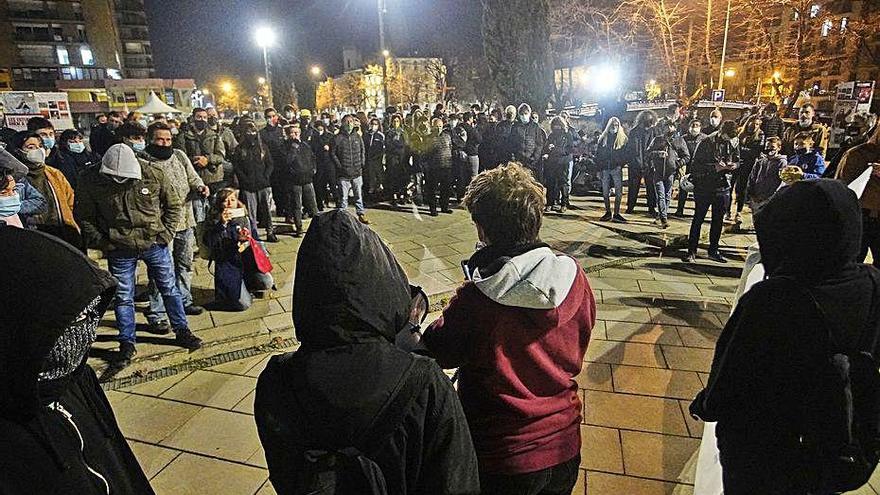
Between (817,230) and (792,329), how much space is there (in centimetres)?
35

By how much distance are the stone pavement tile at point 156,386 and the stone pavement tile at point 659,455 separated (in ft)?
11.5

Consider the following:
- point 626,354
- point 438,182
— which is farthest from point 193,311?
point 438,182

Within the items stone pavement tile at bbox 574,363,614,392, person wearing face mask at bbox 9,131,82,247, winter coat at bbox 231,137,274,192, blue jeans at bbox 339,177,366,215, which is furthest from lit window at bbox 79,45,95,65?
stone pavement tile at bbox 574,363,614,392

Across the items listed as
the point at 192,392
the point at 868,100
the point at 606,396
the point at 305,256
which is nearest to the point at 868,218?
the point at 606,396

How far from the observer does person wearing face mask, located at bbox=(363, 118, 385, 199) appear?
10.9m

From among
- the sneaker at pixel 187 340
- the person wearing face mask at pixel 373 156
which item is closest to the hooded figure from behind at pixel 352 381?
the sneaker at pixel 187 340

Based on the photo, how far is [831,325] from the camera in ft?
5.60

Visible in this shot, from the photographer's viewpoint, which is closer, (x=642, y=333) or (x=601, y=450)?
(x=601, y=450)

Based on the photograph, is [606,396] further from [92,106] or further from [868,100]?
[92,106]

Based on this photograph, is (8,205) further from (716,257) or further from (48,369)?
(716,257)

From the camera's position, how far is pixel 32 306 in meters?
1.13

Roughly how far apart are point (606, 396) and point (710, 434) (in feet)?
4.10

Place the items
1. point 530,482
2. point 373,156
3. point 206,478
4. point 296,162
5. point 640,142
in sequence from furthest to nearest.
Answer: point 373,156 < point 640,142 < point 296,162 < point 206,478 < point 530,482

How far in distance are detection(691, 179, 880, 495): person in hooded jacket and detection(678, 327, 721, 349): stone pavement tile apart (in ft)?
9.24
